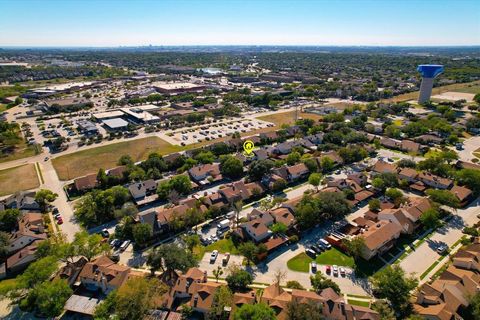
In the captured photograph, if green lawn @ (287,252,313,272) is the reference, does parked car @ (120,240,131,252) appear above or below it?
below

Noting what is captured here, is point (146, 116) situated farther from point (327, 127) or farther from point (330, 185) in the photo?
point (330, 185)

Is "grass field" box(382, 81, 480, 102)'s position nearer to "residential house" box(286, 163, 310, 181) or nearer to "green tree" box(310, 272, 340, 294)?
"residential house" box(286, 163, 310, 181)

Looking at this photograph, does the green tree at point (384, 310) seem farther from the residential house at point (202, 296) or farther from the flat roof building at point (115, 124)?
the flat roof building at point (115, 124)

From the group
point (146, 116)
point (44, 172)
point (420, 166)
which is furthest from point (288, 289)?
point (146, 116)

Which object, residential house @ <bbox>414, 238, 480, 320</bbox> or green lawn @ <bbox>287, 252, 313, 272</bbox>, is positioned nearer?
residential house @ <bbox>414, 238, 480, 320</bbox>

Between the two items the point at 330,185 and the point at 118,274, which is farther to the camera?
the point at 330,185

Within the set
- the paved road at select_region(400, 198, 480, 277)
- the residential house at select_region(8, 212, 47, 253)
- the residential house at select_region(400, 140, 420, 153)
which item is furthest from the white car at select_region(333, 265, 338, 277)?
the residential house at select_region(400, 140, 420, 153)

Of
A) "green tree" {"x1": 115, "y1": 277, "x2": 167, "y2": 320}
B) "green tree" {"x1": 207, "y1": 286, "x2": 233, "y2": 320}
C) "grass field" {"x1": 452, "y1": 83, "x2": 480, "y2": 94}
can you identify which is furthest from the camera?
"grass field" {"x1": 452, "y1": 83, "x2": 480, "y2": 94}
